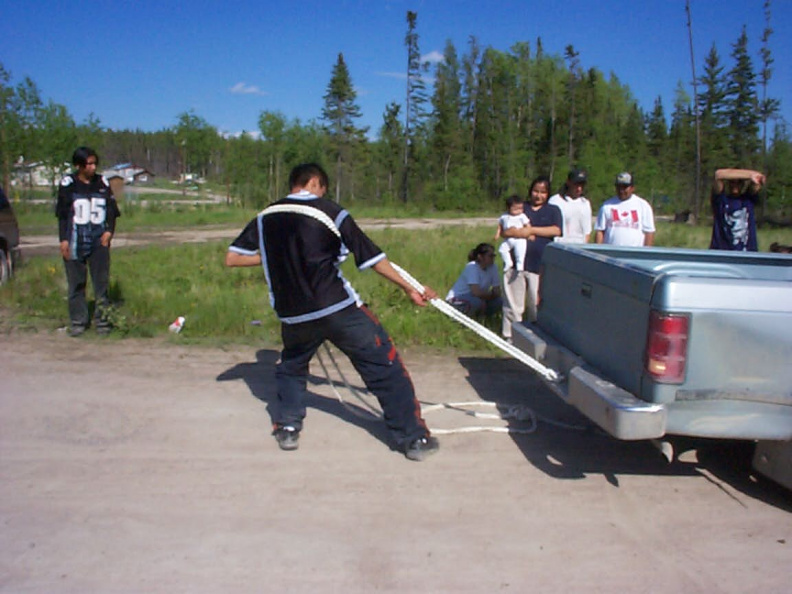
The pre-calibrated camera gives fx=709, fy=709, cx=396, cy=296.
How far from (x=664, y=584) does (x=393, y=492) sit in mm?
1550

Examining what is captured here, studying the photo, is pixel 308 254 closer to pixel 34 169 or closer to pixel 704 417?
pixel 704 417

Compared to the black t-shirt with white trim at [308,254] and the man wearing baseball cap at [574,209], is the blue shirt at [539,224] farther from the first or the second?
the black t-shirt with white trim at [308,254]

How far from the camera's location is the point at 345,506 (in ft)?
13.0

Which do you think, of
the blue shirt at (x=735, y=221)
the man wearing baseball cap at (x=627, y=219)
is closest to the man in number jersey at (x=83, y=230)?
the man wearing baseball cap at (x=627, y=219)

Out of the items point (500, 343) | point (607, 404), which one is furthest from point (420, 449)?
point (607, 404)

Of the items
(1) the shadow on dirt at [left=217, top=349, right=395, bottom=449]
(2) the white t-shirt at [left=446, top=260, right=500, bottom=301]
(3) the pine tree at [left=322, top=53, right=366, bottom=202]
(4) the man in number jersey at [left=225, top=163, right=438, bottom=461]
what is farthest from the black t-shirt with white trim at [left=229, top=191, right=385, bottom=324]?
(3) the pine tree at [left=322, top=53, right=366, bottom=202]

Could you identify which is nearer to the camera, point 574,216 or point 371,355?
point 371,355

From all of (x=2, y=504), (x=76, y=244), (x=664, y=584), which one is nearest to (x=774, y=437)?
(x=664, y=584)

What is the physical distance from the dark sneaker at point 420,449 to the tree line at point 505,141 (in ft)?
140

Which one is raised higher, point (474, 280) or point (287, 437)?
point (474, 280)

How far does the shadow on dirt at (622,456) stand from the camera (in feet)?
14.5

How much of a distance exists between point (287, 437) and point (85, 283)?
402 centimetres

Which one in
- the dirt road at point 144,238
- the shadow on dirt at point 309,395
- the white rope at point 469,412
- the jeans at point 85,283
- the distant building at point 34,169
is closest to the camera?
the white rope at point 469,412

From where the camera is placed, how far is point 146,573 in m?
3.26
